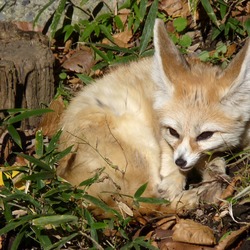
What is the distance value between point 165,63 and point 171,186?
95 centimetres

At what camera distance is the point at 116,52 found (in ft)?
22.9

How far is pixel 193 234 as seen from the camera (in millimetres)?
4672

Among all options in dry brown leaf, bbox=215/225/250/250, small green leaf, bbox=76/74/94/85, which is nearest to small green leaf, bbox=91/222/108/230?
dry brown leaf, bbox=215/225/250/250

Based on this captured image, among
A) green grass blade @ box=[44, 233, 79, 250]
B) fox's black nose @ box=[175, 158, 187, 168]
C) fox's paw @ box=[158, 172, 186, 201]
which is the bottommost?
fox's paw @ box=[158, 172, 186, 201]

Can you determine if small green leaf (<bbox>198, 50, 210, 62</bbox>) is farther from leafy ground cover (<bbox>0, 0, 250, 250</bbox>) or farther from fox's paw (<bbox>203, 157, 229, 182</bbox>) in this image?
fox's paw (<bbox>203, 157, 229, 182</bbox>)

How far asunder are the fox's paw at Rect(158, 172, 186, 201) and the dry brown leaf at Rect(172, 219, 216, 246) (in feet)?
1.31

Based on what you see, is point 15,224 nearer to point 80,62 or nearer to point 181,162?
point 181,162

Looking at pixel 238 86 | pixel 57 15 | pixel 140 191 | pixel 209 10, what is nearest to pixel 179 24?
pixel 209 10

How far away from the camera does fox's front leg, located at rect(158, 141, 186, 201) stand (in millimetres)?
5215

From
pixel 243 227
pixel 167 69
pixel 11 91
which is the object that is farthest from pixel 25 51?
pixel 243 227

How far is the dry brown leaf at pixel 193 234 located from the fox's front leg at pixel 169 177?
1.35 feet

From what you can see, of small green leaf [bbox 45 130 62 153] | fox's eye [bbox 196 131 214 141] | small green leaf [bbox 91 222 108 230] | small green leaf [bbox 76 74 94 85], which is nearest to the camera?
small green leaf [bbox 91 222 108 230]

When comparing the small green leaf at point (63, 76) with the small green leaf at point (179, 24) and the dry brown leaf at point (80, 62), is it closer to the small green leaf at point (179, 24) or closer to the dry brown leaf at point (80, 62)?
the dry brown leaf at point (80, 62)

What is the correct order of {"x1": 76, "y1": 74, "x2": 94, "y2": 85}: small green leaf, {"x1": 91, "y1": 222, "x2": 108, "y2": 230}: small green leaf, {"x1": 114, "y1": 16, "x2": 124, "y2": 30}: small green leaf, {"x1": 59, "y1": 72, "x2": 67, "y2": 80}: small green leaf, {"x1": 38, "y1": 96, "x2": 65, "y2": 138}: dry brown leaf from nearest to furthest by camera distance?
A: {"x1": 91, "y1": 222, "x2": 108, "y2": 230}: small green leaf
{"x1": 38, "y1": 96, "x2": 65, "y2": 138}: dry brown leaf
{"x1": 76, "y1": 74, "x2": 94, "y2": 85}: small green leaf
{"x1": 59, "y1": 72, "x2": 67, "y2": 80}: small green leaf
{"x1": 114, "y1": 16, "x2": 124, "y2": 30}: small green leaf
